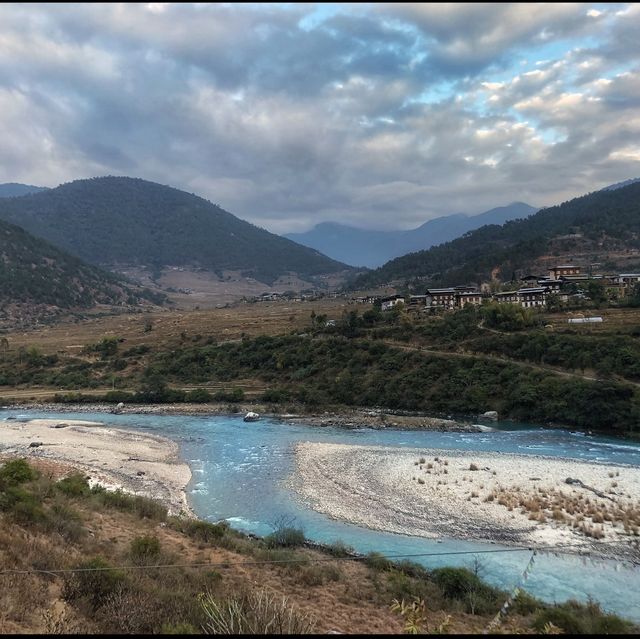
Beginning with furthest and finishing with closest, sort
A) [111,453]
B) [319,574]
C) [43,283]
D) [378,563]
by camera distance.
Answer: [43,283] → [111,453] → [378,563] → [319,574]

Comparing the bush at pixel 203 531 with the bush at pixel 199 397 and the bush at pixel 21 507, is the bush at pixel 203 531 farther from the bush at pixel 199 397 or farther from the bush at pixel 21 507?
the bush at pixel 199 397

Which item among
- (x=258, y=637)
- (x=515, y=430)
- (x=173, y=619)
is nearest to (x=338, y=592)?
(x=173, y=619)

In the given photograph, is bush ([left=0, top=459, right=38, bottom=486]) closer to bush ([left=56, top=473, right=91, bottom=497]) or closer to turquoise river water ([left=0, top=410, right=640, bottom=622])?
bush ([left=56, top=473, right=91, bottom=497])

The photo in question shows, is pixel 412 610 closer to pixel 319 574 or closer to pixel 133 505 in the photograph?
pixel 319 574

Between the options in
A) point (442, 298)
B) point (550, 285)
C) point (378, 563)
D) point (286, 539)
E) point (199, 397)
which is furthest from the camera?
point (442, 298)

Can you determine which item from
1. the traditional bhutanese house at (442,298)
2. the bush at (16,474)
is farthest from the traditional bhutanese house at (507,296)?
the bush at (16,474)

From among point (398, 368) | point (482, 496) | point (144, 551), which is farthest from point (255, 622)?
point (398, 368)
